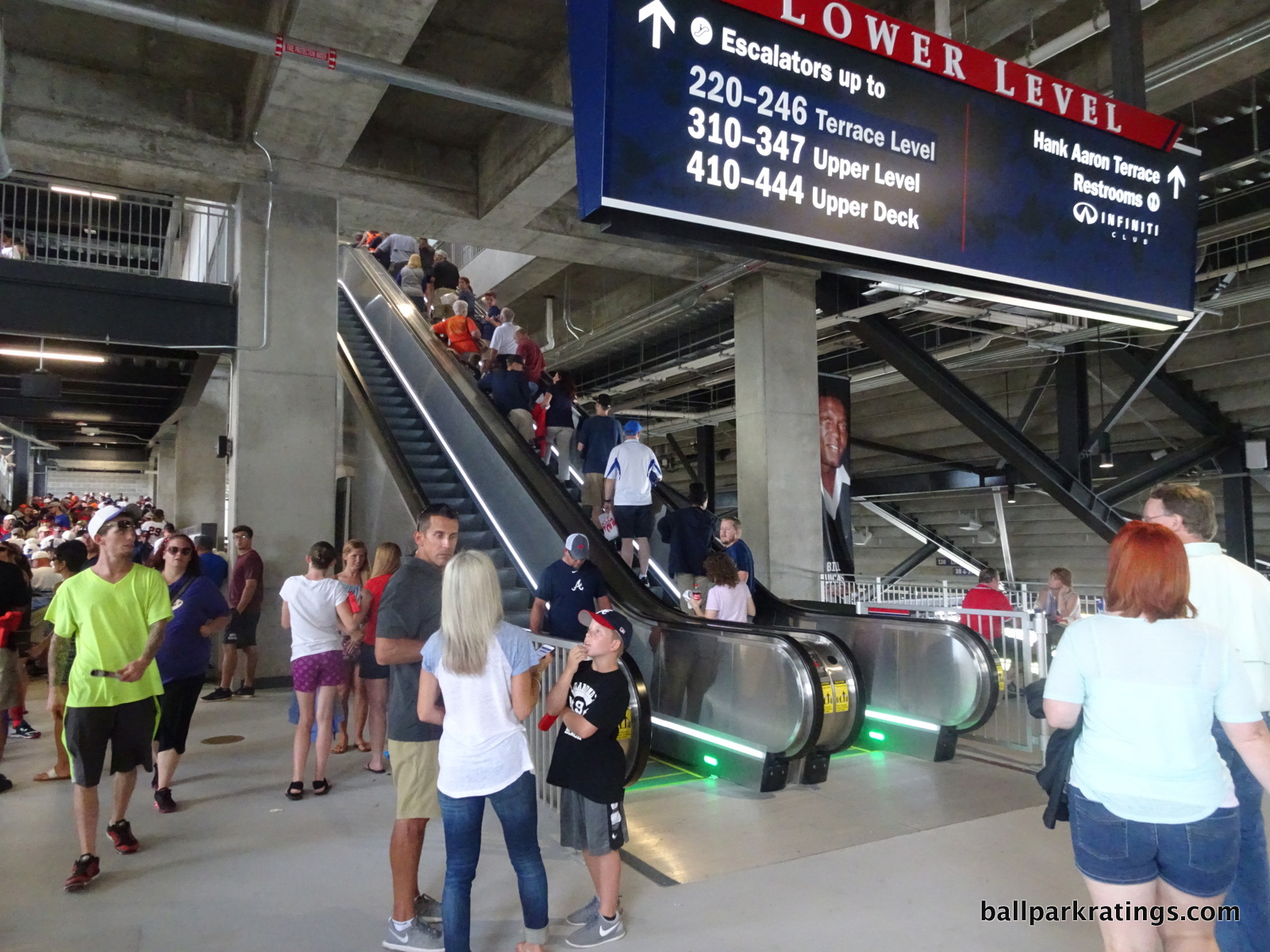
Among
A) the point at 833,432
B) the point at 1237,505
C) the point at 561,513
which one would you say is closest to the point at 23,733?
the point at 561,513

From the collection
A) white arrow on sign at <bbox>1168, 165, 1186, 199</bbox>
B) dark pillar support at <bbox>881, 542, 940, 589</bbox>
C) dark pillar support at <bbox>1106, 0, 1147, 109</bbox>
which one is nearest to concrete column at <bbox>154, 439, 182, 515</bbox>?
dark pillar support at <bbox>1106, 0, 1147, 109</bbox>

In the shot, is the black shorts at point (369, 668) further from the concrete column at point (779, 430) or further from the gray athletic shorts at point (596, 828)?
the concrete column at point (779, 430)

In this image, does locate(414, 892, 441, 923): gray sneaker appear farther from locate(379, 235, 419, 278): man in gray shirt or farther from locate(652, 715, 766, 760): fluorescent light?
locate(379, 235, 419, 278): man in gray shirt

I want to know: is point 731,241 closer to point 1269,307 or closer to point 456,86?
point 456,86

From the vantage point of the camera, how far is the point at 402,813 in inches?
139

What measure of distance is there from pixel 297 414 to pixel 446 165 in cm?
389

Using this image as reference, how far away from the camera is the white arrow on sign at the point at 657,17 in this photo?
3801 mm

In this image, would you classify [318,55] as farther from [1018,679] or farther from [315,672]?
[1018,679]

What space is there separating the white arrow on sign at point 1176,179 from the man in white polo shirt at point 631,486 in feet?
15.9

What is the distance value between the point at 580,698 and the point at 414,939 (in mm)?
1153

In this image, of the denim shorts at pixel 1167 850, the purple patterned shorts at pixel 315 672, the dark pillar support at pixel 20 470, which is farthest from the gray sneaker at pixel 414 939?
the dark pillar support at pixel 20 470

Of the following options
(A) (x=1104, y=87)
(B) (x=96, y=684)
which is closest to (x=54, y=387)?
(B) (x=96, y=684)

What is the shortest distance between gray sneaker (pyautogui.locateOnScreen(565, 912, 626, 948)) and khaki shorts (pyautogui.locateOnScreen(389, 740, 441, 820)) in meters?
0.76

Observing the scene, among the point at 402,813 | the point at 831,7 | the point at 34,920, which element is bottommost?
the point at 34,920
